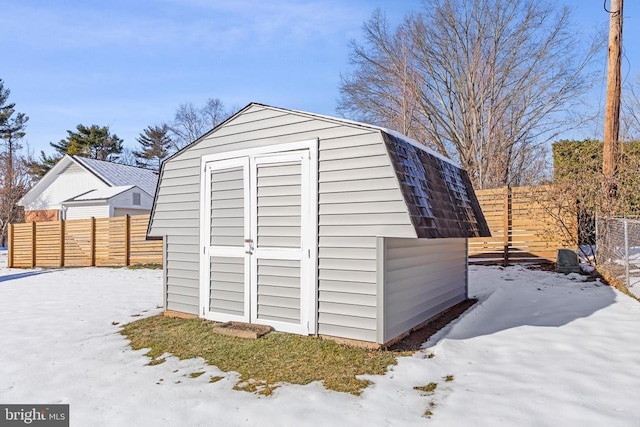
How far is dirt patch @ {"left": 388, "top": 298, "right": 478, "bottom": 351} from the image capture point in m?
4.27

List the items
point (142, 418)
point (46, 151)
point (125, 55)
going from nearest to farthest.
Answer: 1. point (142, 418)
2. point (125, 55)
3. point (46, 151)

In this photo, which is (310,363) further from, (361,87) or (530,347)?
(361,87)

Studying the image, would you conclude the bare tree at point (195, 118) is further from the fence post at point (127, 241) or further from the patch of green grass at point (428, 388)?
the patch of green grass at point (428, 388)

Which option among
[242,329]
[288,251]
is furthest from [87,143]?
[288,251]

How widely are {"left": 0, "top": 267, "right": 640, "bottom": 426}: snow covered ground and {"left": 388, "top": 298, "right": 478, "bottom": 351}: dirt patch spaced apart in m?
0.14

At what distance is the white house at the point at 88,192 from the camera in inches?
729

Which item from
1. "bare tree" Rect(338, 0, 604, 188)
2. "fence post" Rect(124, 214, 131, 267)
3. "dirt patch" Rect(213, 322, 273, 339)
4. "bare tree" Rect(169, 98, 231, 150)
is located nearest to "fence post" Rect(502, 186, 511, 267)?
"bare tree" Rect(338, 0, 604, 188)

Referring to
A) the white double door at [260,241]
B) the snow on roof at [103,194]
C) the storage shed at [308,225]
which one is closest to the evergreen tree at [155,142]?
the snow on roof at [103,194]

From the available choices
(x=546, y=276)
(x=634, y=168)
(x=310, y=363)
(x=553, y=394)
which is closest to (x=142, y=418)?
(x=310, y=363)

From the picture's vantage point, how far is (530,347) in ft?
13.6

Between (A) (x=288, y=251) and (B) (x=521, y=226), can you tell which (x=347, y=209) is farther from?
(B) (x=521, y=226)

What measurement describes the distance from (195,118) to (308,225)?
31.8 m

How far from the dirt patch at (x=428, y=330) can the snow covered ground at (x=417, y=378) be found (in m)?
0.14

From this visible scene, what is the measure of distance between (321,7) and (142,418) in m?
8.61
